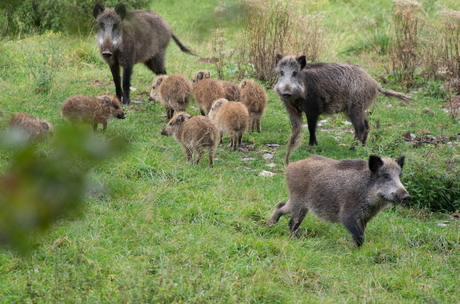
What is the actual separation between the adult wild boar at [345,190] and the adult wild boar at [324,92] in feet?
10.3

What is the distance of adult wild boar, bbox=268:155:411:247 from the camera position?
5105 mm

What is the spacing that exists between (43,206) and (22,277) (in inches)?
121

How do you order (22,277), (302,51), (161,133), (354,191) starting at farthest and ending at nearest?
1. (302,51)
2. (161,133)
3. (354,191)
4. (22,277)

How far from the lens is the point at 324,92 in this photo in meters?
8.67

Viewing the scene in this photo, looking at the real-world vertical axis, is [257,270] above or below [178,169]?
above

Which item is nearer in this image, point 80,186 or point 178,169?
point 80,186

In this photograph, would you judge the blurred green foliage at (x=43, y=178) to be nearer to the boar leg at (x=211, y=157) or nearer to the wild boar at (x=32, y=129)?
the wild boar at (x=32, y=129)

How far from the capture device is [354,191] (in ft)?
17.1

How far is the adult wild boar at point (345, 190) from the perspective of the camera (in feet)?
16.8

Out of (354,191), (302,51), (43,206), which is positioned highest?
(43,206)

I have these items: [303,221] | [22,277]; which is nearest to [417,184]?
[303,221]

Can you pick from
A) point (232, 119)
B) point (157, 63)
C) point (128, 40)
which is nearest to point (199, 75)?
point (128, 40)

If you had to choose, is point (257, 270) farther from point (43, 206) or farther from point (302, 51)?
point (302, 51)

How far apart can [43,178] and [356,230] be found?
4.19m
